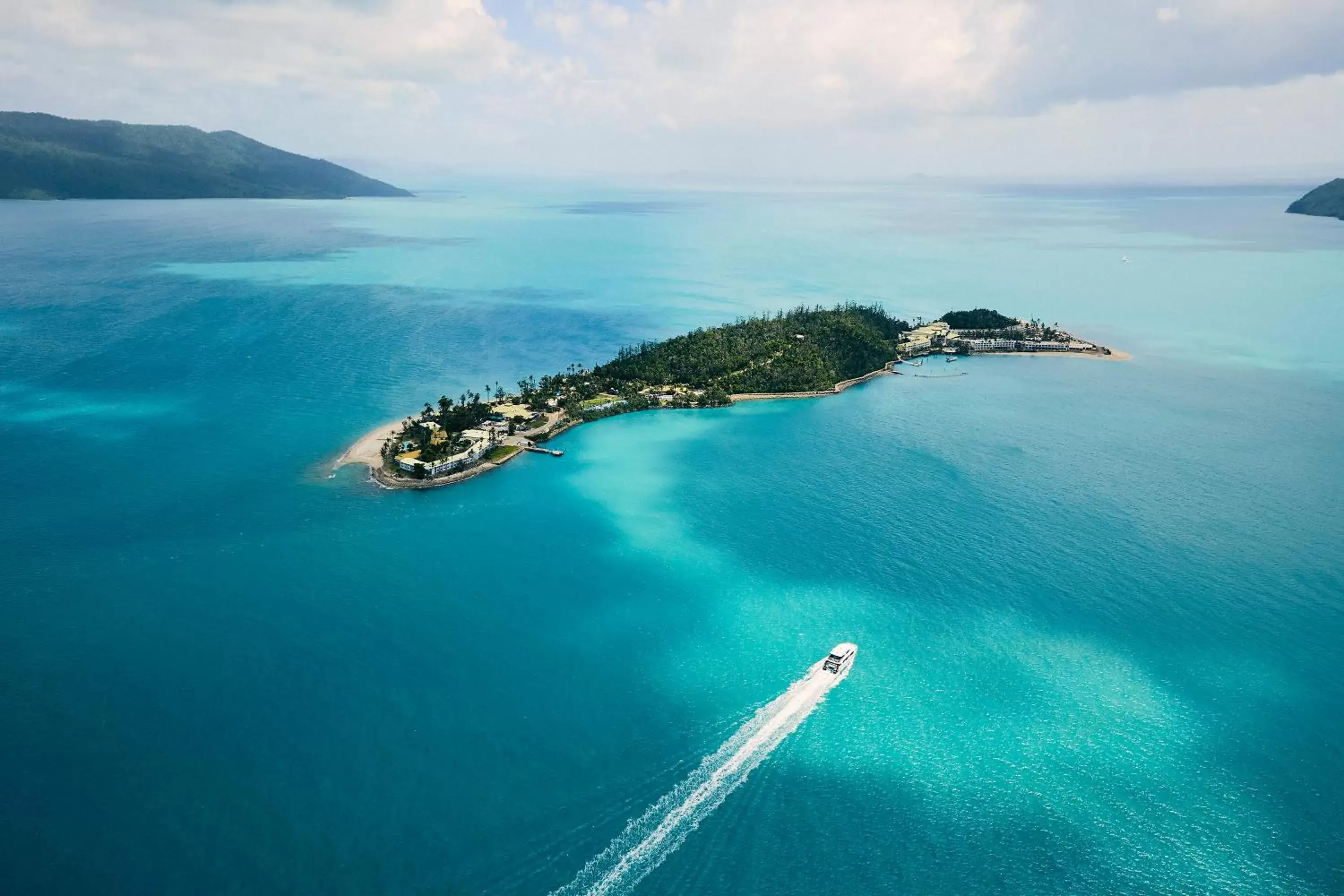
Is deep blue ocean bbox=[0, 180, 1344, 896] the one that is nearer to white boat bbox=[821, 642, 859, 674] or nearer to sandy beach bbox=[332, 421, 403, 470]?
white boat bbox=[821, 642, 859, 674]

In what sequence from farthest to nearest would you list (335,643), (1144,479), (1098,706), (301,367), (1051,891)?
1. (301,367)
2. (1144,479)
3. (335,643)
4. (1098,706)
5. (1051,891)

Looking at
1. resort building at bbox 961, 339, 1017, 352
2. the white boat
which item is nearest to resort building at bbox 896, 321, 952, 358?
resort building at bbox 961, 339, 1017, 352

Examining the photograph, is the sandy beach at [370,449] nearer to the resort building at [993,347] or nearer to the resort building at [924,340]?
the resort building at [924,340]

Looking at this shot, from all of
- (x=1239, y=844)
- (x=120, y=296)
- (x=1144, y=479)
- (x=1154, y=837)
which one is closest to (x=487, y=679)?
(x=1154, y=837)

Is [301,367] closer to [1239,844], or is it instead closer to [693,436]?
[693,436]

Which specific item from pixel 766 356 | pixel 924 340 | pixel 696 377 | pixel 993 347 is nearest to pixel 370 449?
pixel 696 377

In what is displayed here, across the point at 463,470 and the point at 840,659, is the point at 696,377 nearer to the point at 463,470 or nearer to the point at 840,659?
the point at 463,470

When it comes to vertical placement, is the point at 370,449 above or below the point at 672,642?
above
